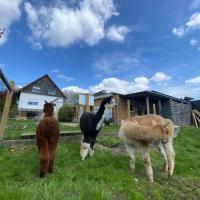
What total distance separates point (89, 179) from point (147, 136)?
4.30 feet

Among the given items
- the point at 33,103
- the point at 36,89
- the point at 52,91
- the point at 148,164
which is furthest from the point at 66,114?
the point at 148,164

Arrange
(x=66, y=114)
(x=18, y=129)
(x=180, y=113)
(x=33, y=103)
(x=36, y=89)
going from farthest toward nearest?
(x=36, y=89)
(x=33, y=103)
(x=66, y=114)
(x=180, y=113)
(x=18, y=129)

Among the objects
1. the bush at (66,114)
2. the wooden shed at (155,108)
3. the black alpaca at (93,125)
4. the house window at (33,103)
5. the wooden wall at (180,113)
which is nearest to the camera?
the black alpaca at (93,125)

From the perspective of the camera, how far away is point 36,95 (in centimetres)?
3098

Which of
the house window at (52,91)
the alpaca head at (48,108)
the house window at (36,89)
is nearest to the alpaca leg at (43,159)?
the alpaca head at (48,108)

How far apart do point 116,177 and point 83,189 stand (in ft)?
2.75

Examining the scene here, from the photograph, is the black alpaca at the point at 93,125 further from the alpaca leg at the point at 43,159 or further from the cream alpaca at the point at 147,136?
the alpaca leg at the point at 43,159

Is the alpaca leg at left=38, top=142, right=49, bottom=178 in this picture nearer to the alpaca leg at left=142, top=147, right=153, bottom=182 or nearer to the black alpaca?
the black alpaca

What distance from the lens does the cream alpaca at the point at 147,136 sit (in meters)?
3.61

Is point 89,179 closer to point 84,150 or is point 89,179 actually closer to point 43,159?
point 43,159

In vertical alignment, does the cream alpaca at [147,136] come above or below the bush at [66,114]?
below

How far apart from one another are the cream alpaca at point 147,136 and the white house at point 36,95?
24210 mm

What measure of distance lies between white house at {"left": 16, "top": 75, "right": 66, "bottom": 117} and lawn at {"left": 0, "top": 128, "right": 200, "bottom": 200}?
76.3 feet

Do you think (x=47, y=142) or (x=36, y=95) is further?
(x=36, y=95)
